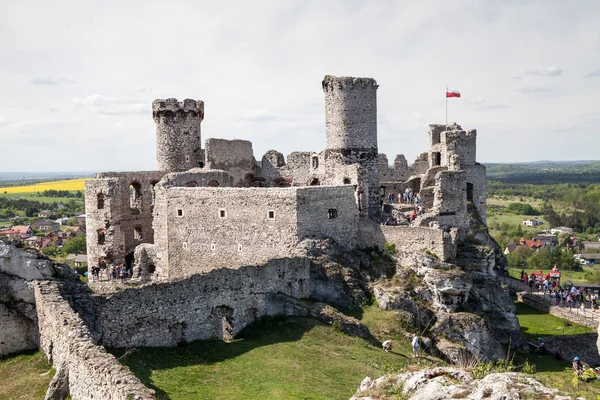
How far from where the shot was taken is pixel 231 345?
942 inches

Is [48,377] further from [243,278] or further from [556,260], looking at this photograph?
[556,260]

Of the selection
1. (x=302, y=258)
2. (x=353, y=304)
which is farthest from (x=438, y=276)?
(x=302, y=258)

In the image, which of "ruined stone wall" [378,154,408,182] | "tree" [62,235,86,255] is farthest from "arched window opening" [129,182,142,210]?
"tree" [62,235,86,255]

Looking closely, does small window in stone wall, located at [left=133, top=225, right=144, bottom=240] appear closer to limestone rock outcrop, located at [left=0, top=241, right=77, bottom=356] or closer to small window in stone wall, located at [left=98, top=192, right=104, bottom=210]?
small window in stone wall, located at [left=98, top=192, right=104, bottom=210]

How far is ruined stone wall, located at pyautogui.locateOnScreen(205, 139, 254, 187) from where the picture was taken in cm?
4409

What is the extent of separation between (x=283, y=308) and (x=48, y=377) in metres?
13.3

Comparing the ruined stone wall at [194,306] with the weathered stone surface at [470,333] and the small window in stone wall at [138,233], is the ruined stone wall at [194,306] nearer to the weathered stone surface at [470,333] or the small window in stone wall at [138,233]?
the weathered stone surface at [470,333]

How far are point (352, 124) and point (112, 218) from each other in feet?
60.8

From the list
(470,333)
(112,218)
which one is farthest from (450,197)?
(112,218)

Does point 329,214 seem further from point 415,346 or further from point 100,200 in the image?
point 100,200

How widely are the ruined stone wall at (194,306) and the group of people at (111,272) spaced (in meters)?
14.9

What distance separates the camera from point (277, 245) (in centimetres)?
3394

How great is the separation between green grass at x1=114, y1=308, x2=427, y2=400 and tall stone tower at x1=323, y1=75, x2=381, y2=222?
1647 cm

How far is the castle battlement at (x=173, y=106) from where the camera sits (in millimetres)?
45562
